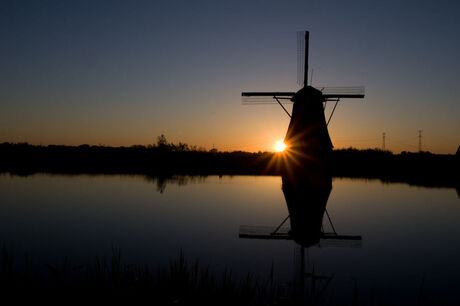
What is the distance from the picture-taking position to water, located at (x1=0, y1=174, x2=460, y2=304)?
6852mm

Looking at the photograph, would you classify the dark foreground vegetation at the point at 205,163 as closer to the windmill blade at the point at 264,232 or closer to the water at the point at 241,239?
the water at the point at 241,239

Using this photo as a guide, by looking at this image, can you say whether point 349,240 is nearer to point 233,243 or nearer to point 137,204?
point 233,243

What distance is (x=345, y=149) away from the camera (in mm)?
48000

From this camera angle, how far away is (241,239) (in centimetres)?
975

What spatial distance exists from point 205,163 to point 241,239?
3143 cm

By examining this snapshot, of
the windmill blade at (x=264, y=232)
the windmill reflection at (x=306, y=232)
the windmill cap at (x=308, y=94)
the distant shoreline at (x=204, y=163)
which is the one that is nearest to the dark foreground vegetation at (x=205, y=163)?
the distant shoreline at (x=204, y=163)

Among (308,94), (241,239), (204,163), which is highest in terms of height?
(308,94)

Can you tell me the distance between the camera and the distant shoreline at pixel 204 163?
37.7 metres

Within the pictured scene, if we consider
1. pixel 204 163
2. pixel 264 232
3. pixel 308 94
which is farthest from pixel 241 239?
pixel 204 163

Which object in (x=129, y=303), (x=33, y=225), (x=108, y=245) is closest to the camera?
(x=129, y=303)

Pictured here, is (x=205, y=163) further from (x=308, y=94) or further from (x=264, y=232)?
(x=264, y=232)

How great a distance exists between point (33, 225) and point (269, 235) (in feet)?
23.4

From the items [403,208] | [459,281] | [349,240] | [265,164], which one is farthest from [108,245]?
[265,164]

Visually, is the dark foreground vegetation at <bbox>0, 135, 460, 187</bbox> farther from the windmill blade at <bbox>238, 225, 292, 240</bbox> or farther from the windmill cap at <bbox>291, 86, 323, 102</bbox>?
the windmill blade at <bbox>238, 225, 292, 240</bbox>
